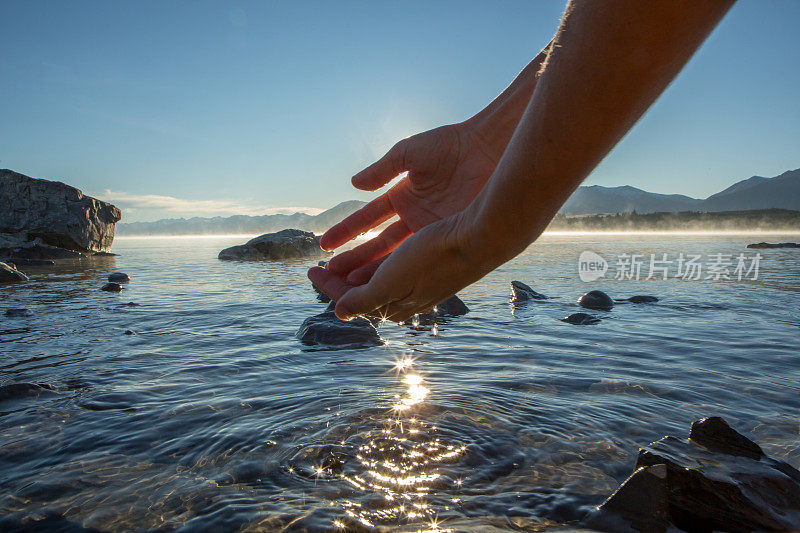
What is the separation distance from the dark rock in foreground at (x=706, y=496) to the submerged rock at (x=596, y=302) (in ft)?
23.8

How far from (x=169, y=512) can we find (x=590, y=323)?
24.0 feet

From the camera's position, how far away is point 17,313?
9359 millimetres

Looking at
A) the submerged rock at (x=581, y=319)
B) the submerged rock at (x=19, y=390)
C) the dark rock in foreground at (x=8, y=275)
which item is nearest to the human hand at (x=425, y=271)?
the submerged rock at (x=19, y=390)

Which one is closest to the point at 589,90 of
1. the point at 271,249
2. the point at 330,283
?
the point at 330,283

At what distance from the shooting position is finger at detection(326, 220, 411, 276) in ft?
9.47

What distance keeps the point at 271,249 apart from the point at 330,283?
92.9 ft

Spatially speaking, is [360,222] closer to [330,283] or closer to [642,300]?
[330,283]

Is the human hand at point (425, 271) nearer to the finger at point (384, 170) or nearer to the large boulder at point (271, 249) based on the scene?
the finger at point (384, 170)

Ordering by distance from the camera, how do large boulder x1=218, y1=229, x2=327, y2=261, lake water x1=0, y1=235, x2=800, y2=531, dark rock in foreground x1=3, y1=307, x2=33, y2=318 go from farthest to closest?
large boulder x1=218, y1=229, x2=327, y2=261 → dark rock in foreground x1=3, y1=307, x2=33, y2=318 → lake water x1=0, y1=235, x2=800, y2=531

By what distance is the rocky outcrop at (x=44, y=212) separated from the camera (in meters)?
27.7

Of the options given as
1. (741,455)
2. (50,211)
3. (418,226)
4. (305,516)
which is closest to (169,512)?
(305,516)

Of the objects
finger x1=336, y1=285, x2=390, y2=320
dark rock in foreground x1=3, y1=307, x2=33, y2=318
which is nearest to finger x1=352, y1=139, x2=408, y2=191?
finger x1=336, y1=285, x2=390, y2=320

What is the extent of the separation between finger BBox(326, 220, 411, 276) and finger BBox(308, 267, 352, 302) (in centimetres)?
6

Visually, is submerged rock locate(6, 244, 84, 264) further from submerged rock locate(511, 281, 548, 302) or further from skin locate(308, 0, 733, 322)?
skin locate(308, 0, 733, 322)
